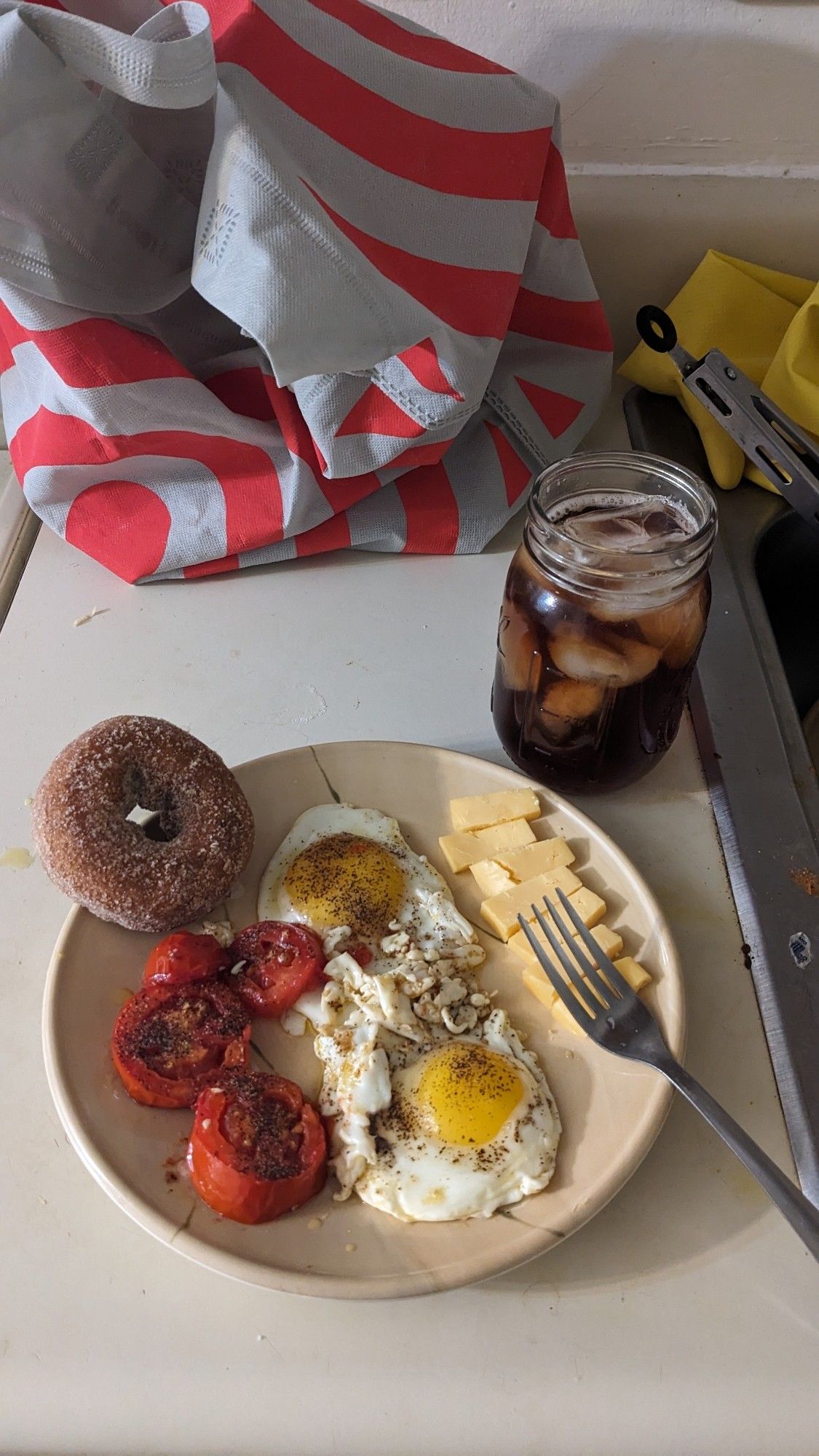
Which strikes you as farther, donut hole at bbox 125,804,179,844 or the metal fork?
donut hole at bbox 125,804,179,844

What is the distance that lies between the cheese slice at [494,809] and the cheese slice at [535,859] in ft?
0.11

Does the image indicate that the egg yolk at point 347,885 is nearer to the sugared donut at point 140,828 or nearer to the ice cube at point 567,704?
the sugared donut at point 140,828

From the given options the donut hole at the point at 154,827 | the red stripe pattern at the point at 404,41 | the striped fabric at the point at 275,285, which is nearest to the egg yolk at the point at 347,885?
the donut hole at the point at 154,827

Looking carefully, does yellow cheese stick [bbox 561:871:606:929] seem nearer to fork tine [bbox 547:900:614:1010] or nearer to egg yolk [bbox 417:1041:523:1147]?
fork tine [bbox 547:900:614:1010]

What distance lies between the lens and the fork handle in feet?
1.94

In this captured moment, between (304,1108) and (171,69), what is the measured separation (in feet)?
2.55

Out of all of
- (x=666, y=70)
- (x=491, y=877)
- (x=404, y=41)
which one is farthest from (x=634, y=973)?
(x=666, y=70)

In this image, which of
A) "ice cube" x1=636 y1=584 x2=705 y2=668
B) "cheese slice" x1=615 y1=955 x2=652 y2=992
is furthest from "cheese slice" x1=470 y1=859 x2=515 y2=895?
"ice cube" x1=636 y1=584 x2=705 y2=668

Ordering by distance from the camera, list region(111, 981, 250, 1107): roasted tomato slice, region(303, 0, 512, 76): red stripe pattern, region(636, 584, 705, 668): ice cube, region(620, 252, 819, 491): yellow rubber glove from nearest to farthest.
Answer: region(111, 981, 250, 1107): roasted tomato slice, region(636, 584, 705, 668): ice cube, region(303, 0, 512, 76): red stripe pattern, region(620, 252, 819, 491): yellow rubber glove

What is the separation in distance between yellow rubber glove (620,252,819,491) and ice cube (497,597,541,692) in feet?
1.59

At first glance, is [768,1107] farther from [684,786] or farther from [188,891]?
[188,891]

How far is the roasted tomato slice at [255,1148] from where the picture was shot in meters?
0.63

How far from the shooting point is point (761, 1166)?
617mm

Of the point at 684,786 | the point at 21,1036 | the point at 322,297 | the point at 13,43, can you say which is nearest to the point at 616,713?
the point at 684,786
